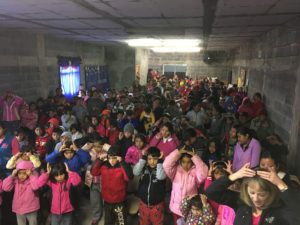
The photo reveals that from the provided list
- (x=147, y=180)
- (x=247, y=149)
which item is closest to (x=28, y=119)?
(x=147, y=180)

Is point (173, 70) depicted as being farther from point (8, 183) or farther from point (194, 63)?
point (8, 183)

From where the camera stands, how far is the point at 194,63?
20.9m

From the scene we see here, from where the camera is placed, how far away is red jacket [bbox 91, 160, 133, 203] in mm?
3619

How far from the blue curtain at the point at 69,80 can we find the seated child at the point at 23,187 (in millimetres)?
7059

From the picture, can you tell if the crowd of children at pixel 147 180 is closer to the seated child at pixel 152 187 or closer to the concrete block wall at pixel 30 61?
the seated child at pixel 152 187

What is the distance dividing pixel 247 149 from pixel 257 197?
1.93 metres

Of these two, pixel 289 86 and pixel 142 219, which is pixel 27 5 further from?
pixel 289 86

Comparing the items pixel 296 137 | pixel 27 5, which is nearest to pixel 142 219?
pixel 296 137

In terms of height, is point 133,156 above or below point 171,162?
below

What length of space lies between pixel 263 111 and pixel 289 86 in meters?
1.80

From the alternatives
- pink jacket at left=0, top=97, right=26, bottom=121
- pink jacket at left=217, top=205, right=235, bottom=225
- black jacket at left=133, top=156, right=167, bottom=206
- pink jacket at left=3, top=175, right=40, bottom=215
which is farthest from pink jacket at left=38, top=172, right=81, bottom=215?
pink jacket at left=0, top=97, right=26, bottom=121

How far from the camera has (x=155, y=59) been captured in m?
21.5

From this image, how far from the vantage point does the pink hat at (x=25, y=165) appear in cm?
357

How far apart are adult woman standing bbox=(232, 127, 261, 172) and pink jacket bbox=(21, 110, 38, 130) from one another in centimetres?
559
